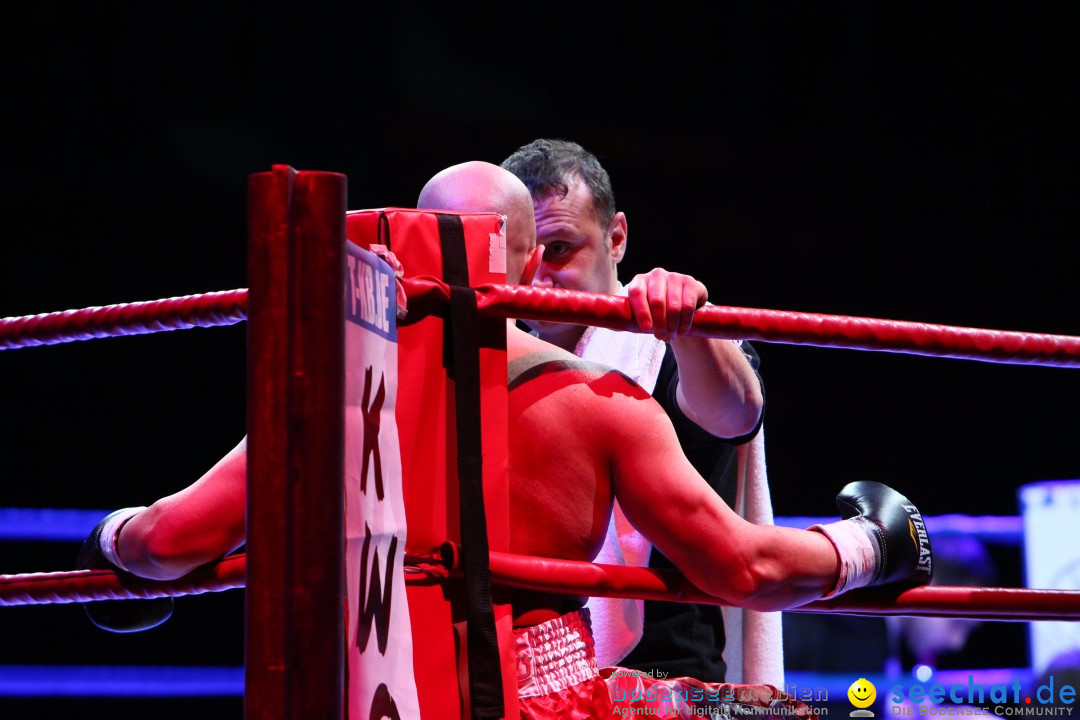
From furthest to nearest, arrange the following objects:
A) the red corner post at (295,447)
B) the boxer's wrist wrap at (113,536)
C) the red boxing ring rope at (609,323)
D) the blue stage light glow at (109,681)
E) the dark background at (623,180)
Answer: the dark background at (623,180) < the blue stage light glow at (109,681) < the boxer's wrist wrap at (113,536) < the red boxing ring rope at (609,323) < the red corner post at (295,447)

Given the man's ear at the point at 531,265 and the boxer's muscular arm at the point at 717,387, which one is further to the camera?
the boxer's muscular arm at the point at 717,387

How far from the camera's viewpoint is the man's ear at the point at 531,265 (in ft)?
4.02

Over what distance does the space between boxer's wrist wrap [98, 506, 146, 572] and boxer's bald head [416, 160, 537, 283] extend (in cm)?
45

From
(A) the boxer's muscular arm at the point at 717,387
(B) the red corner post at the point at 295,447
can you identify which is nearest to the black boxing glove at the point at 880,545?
(A) the boxer's muscular arm at the point at 717,387

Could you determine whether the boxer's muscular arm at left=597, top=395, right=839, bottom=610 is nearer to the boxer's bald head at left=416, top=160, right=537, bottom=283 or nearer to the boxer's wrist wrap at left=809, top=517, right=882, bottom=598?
the boxer's wrist wrap at left=809, top=517, right=882, bottom=598

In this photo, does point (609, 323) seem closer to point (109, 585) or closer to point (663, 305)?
point (663, 305)

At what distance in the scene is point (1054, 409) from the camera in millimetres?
4641

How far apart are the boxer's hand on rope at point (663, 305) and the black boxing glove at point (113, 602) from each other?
1.77ft

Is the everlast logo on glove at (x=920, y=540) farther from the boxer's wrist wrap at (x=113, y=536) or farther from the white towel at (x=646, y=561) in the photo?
the boxer's wrist wrap at (x=113, y=536)

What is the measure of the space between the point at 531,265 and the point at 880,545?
1.61 ft

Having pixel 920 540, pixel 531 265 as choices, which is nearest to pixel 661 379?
pixel 531 265

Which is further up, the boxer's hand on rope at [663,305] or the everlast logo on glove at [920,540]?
the boxer's hand on rope at [663,305]

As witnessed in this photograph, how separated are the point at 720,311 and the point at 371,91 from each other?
3.47 meters

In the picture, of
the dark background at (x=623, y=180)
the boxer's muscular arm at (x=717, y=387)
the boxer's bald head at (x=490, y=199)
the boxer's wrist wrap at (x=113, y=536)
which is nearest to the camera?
the boxer's wrist wrap at (x=113, y=536)
